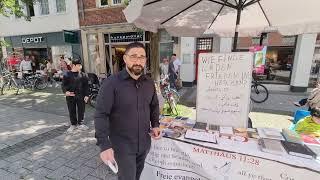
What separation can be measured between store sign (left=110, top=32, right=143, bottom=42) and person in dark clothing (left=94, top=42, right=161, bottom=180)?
10.6 metres

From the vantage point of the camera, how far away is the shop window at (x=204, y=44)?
11.1 metres

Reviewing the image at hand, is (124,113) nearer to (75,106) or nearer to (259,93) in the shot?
(75,106)

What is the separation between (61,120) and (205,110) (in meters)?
5.12

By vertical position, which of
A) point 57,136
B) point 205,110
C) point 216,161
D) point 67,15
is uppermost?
point 67,15

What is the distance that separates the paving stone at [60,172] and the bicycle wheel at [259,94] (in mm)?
6992

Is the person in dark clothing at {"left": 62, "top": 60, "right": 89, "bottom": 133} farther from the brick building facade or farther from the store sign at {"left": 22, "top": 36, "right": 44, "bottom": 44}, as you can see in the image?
the store sign at {"left": 22, "top": 36, "right": 44, "bottom": 44}

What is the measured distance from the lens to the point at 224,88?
2879 millimetres

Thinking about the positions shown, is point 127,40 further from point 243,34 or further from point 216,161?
point 216,161

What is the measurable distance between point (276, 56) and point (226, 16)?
7.91 m

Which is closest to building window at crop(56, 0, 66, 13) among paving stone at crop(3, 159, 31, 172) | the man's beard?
paving stone at crop(3, 159, 31, 172)

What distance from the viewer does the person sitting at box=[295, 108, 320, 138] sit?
8.77 ft

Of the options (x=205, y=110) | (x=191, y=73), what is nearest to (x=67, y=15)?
(x=191, y=73)

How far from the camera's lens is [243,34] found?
412 cm

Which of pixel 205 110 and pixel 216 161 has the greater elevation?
pixel 205 110
